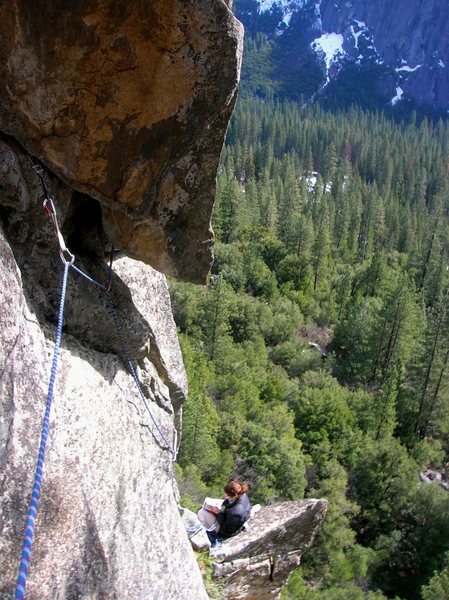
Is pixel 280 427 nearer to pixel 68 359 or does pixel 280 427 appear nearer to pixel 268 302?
pixel 268 302

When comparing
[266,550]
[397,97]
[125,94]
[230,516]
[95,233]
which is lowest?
[266,550]

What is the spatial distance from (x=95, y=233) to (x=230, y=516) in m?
5.51

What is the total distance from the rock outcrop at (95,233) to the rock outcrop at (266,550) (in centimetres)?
228

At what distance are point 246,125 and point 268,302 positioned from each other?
8348cm

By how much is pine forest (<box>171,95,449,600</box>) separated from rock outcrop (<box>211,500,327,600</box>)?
574cm

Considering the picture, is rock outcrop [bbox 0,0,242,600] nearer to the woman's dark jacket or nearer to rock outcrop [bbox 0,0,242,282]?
rock outcrop [bbox 0,0,242,282]

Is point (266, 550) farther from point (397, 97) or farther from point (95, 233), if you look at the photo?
point (397, 97)

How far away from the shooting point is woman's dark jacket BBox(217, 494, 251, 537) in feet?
30.8

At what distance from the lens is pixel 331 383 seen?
123 ft

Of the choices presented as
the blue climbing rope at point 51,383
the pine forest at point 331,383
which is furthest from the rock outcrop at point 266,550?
the pine forest at point 331,383

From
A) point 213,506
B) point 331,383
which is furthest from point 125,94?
point 331,383

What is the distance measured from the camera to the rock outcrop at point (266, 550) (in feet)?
30.1

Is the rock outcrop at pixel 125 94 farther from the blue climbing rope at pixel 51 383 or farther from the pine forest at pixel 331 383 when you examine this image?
the pine forest at pixel 331 383

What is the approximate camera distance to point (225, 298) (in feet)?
115
